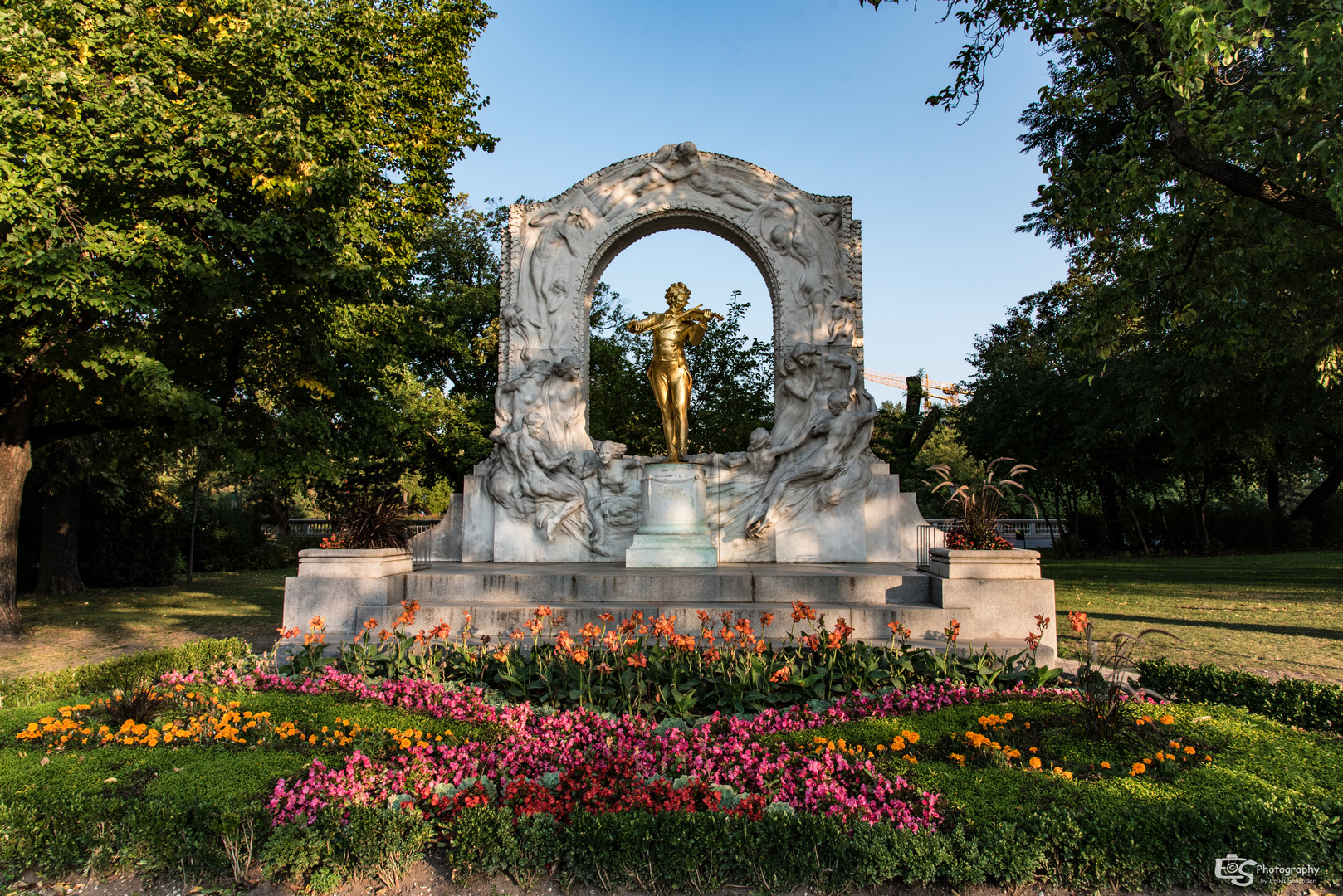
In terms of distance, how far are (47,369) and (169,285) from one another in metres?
2.04

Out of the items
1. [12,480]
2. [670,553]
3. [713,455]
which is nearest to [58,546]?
[12,480]

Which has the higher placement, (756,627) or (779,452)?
(779,452)

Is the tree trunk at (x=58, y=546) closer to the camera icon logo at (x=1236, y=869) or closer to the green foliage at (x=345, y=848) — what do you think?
the green foliage at (x=345, y=848)

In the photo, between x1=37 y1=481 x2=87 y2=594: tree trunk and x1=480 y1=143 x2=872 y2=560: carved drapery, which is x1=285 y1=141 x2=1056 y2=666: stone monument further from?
x1=37 y1=481 x2=87 y2=594: tree trunk

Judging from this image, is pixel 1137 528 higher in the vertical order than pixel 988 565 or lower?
lower

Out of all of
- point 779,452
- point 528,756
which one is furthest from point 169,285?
point 528,756

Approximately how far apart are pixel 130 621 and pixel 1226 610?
1779 cm

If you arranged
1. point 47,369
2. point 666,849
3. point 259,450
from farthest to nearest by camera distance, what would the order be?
point 259,450, point 47,369, point 666,849

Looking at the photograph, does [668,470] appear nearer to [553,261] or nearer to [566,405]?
[566,405]

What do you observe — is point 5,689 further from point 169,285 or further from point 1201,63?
point 1201,63

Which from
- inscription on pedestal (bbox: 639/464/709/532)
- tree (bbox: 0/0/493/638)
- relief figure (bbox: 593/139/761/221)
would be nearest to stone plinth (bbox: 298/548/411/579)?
tree (bbox: 0/0/493/638)

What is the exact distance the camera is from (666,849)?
3434mm

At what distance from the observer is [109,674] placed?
6801 millimetres

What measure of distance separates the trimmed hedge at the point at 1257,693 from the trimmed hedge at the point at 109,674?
27.7 ft
